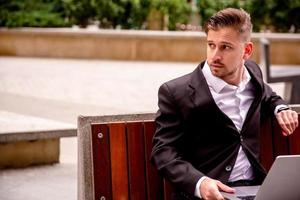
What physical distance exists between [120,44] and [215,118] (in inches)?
548

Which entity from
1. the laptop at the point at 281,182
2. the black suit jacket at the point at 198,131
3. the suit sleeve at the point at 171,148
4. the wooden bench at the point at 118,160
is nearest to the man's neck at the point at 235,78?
the black suit jacket at the point at 198,131

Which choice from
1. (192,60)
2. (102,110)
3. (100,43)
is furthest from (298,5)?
(102,110)

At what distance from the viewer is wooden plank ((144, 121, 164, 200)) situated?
3.45 metres

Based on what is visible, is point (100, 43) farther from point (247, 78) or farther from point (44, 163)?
point (247, 78)

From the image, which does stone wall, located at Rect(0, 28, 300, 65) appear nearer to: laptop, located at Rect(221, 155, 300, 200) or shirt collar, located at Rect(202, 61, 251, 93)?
shirt collar, located at Rect(202, 61, 251, 93)

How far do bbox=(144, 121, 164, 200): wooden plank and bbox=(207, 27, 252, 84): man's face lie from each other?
487 millimetres

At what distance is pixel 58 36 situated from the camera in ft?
56.9

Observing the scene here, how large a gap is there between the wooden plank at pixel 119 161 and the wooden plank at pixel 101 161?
0.08ft

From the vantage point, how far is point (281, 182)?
268 cm

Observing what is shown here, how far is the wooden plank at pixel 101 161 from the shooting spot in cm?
334

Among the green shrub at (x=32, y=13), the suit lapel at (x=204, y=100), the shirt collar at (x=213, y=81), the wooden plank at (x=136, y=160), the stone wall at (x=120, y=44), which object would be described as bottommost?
the stone wall at (x=120, y=44)

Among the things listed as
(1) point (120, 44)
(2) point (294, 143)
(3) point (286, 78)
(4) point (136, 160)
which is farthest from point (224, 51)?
(1) point (120, 44)

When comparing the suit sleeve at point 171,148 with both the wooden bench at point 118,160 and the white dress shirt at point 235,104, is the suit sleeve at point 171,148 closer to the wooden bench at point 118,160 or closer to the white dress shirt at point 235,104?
the white dress shirt at point 235,104

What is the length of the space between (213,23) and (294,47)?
43.8ft
